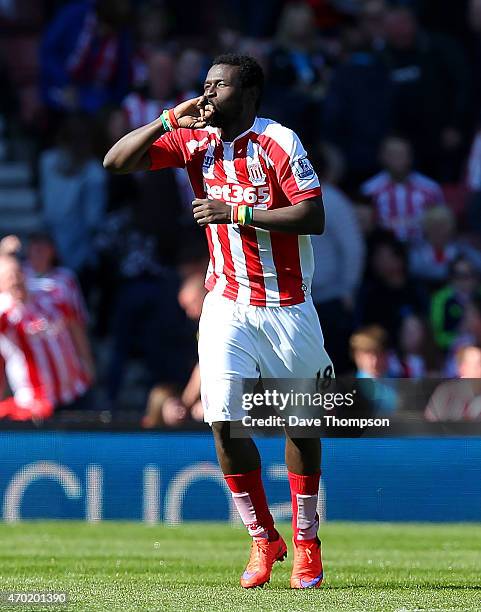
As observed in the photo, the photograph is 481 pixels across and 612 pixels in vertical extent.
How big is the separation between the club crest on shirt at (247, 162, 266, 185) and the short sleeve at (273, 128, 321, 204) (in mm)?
87

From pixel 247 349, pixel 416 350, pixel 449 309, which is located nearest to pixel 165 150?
pixel 247 349

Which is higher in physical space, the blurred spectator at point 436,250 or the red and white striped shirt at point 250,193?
the red and white striped shirt at point 250,193

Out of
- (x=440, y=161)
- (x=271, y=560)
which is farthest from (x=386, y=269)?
(x=271, y=560)

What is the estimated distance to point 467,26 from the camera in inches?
588

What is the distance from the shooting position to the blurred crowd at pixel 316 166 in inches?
480

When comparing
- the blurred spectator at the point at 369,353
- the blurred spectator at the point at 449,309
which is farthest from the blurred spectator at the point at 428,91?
the blurred spectator at the point at 369,353

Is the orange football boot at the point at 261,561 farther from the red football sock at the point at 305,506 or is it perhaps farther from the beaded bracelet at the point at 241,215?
the beaded bracelet at the point at 241,215

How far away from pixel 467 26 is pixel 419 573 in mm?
8706

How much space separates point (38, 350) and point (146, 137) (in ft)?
16.4

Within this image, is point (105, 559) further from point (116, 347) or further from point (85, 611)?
point (116, 347)

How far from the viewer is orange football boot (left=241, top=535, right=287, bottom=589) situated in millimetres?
6684

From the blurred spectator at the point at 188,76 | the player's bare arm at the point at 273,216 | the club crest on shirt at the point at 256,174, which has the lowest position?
the player's bare arm at the point at 273,216

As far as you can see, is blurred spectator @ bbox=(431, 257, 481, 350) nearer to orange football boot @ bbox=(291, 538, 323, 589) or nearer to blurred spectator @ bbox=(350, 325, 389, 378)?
blurred spectator @ bbox=(350, 325, 389, 378)

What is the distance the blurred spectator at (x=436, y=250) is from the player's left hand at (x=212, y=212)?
698cm
